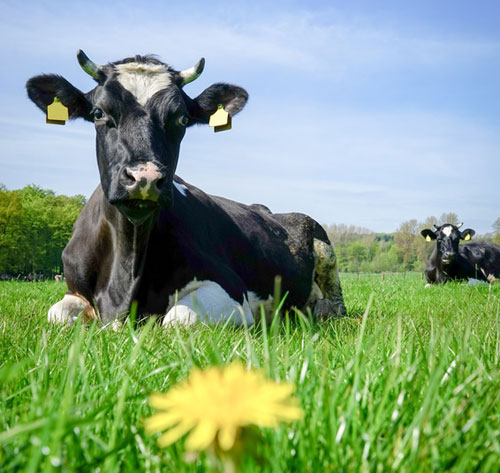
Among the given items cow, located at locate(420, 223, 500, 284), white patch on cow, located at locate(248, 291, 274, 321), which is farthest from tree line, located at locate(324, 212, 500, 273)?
white patch on cow, located at locate(248, 291, 274, 321)

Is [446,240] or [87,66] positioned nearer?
[87,66]

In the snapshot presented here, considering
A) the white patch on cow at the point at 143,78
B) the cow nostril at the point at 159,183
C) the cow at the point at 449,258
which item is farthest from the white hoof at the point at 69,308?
the cow at the point at 449,258

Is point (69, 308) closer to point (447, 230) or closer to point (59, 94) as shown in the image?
point (59, 94)

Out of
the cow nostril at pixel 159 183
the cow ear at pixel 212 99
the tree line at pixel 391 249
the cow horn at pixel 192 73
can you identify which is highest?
the cow horn at pixel 192 73

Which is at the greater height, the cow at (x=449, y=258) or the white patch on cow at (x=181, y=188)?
the white patch on cow at (x=181, y=188)

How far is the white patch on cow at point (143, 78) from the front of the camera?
548cm

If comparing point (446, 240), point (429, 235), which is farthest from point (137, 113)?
point (429, 235)

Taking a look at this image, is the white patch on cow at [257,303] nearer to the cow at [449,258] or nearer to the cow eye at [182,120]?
the cow eye at [182,120]

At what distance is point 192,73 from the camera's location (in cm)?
634

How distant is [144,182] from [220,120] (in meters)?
2.15

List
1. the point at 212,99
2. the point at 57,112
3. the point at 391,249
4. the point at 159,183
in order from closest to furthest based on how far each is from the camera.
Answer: the point at 159,183
the point at 57,112
the point at 212,99
the point at 391,249

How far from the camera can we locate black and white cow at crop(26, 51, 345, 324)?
4938mm

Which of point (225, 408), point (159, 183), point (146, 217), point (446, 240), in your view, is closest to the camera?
point (225, 408)

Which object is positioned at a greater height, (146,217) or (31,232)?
(146,217)
